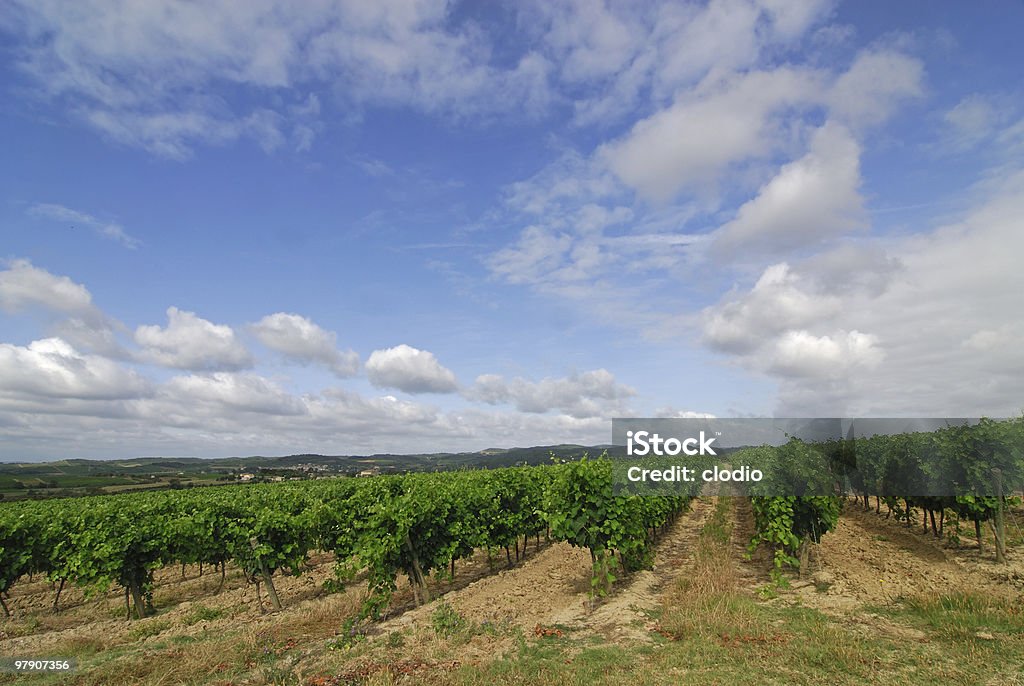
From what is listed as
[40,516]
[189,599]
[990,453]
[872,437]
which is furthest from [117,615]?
[872,437]

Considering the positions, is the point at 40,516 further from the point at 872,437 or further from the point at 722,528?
the point at 872,437

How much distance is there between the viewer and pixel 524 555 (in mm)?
18219

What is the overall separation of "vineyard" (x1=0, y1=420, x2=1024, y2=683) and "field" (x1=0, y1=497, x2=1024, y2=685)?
11 centimetres

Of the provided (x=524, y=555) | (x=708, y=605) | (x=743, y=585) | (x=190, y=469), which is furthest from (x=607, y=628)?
(x=190, y=469)

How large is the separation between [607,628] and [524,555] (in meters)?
8.91

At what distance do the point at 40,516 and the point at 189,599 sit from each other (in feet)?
18.0

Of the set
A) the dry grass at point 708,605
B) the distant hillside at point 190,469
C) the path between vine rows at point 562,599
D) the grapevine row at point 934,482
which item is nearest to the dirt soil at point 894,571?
the grapevine row at point 934,482

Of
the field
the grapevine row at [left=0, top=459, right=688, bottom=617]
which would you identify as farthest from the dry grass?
the grapevine row at [left=0, top=459, right=688, bottom=617]

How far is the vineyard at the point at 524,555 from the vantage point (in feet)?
35.1

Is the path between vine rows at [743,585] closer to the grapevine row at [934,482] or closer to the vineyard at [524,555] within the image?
the vineyard at [524,555]

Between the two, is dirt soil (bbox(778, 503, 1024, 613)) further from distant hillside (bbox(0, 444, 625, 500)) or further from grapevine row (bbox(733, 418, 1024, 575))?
distant hillside (bbox(0, 444, 625, 500))

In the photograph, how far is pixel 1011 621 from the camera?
8469mm

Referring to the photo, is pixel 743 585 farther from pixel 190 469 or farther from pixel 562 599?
pixel 190 469

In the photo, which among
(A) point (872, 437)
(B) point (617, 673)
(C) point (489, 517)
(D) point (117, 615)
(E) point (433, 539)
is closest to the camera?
(B) point (617, 673)
